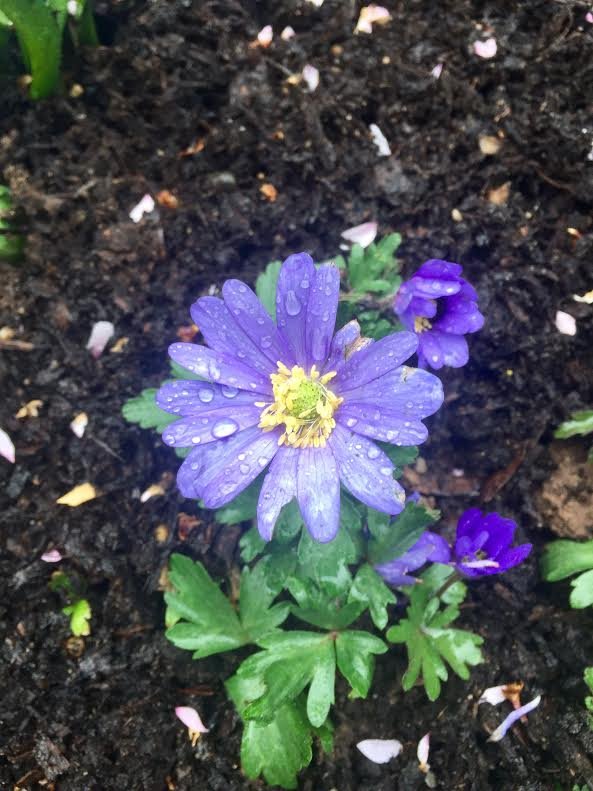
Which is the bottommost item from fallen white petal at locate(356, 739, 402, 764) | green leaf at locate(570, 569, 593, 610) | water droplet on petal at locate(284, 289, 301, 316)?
fallen white petal at locate(356, 739, 402, 764)

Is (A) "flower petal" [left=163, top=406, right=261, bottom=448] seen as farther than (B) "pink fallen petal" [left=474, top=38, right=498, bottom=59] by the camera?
No

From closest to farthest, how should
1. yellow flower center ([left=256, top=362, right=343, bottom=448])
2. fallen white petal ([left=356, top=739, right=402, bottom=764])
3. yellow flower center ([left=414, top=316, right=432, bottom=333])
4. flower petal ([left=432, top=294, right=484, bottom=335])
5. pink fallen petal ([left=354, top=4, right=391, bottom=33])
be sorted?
yellow flower center ([left=256, top=362, right=343, bottom=448]), flower petal ([left=432, top=294, right=484, bottom=335]), yellow flower center ([left=414, top=316, right=432, bottom=333]), fallen white petal ([left=356, top=739, right=402, bottom=764]), pink fallen petal ([left=354, top=4, right=391, bottom=33])

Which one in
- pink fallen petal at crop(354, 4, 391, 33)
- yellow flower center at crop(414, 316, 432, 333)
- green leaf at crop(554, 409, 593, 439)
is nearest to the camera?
yellow flower center at crop(414, 316, 432, 333)

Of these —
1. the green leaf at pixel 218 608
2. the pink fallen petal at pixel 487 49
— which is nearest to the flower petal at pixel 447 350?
the green leaf at pixel 218 608

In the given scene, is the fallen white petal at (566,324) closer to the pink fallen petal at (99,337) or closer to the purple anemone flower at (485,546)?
the purple anemone flower at (485,546)

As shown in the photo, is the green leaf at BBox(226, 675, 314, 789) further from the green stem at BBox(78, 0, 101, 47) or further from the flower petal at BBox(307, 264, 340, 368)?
the green stem at BBox(78, 0, 101, 47)

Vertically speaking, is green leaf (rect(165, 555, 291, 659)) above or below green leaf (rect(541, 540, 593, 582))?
above

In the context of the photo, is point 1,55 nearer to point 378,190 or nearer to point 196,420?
point 378,190

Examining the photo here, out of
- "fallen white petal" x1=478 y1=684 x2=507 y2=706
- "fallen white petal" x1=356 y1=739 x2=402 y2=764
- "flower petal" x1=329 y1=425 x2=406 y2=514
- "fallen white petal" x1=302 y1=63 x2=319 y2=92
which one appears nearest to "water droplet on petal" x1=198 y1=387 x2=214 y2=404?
"flower petal" x1=329 y1=425 x2=406 y2=514

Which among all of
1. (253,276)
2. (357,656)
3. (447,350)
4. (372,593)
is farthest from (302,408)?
(253,276)

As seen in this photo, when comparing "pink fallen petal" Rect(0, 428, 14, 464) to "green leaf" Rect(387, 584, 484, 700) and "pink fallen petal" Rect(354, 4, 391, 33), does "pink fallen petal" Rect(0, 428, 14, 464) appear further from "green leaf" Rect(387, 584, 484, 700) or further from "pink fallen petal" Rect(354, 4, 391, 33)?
"pink fallen petal" Rect(354, 4, 391, 33)
